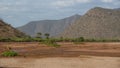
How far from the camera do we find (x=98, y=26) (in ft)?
541

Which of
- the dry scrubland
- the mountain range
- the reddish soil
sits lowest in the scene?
the mountain range

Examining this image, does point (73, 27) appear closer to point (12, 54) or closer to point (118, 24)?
point (118, 24)

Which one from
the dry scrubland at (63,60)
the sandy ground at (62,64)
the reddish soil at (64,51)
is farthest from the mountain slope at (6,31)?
the sandy ground at (62,64)

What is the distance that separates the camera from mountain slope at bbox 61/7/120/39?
Answer: 534ft

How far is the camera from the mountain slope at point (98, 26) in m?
163

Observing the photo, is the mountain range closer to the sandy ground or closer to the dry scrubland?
the dry scrubland

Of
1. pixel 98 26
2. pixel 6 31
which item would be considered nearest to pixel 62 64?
pixel 6 31

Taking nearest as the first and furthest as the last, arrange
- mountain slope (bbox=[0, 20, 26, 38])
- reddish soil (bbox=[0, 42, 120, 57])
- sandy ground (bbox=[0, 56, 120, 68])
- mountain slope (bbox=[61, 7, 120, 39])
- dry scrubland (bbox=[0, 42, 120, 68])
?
1. sandy ground (bbox=[0, 56, 120, 68])
2. dry scrubland (bbox=[0, 42, 120, 68])
3. reddish soil (bbox=[0, 42, 120, 57])
4. mountain slope (bbox=[0, 20, 26, 38])
5. mountain slope (bbox=[61, 7, 120, 39])

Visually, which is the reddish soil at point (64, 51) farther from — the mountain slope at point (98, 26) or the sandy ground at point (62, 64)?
the mountain slope at point (98, 26)

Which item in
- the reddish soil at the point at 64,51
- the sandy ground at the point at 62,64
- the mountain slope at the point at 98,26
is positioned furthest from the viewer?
the mountain slope at the point at 98,26

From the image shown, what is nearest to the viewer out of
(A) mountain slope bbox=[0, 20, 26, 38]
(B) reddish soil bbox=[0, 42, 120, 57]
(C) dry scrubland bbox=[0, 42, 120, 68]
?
(C) dry scrubland bbox=[0, 42, 120, 68]

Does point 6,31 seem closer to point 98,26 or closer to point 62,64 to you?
point 98,26

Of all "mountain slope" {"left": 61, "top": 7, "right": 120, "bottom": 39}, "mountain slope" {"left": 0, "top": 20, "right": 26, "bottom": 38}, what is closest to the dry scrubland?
"mountain slope" {"left": 0, "top": 20, "right": 26, "bottom": 38}

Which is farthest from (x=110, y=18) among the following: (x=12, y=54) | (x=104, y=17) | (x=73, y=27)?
(x=12, y=54)
